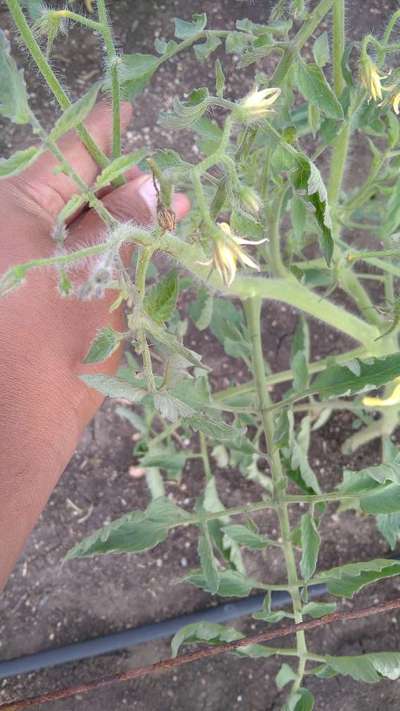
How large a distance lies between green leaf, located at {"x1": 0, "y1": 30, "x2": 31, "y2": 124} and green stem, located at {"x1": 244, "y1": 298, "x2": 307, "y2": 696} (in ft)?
1.44

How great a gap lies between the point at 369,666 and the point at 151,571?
0.75m

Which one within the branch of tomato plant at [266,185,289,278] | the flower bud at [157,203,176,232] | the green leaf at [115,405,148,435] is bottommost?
the green leaf at [115,405,148,435]

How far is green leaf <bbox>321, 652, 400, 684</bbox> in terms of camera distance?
706 mm

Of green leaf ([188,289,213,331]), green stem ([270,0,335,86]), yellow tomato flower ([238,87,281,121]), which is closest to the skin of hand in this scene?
green leaf ([188,289,213,331])

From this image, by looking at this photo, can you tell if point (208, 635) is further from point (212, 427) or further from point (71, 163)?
point (71, 163)

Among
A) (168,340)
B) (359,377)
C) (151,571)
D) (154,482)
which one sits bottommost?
(151,571)

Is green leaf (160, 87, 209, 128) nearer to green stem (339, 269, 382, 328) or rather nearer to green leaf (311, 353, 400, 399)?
green leaf (311, 353, 400, 399)

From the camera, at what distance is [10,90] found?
45 centimetres

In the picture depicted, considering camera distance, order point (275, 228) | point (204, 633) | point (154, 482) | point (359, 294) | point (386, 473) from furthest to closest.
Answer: point (154, 482), point (359, 294), point (275, 228), point (204, 633), point (386, 473)

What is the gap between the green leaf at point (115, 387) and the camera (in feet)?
1.97

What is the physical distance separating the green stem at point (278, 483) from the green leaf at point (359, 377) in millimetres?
89

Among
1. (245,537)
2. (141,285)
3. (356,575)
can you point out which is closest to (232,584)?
(245,537)

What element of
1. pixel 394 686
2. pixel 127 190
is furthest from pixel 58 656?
pixel 127 190

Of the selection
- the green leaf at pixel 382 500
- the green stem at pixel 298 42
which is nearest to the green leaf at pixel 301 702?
the green leaf at pixel 382 500
